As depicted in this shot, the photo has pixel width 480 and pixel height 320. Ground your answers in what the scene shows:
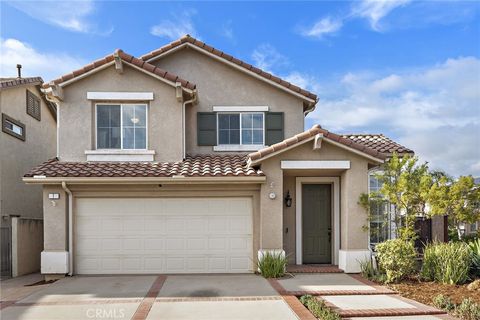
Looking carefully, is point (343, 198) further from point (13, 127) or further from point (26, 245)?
point (13, 127)

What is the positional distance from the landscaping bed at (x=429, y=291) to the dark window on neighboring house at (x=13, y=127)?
569 inches

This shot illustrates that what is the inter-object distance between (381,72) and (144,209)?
1059 centimetres

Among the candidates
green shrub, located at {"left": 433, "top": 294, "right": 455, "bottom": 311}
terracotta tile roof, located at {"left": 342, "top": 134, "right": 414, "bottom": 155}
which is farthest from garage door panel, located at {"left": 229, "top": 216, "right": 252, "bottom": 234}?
green shrub, located at {"left": 433, "top": 294, "right": 455, "bottom": 311}

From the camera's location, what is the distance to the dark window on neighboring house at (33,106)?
1605 cm

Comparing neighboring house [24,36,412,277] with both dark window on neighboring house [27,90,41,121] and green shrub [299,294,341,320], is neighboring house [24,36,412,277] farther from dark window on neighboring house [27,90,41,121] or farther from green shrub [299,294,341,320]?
dark window on neighboring house [27,90,41,121]

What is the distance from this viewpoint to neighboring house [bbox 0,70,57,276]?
12925 mm

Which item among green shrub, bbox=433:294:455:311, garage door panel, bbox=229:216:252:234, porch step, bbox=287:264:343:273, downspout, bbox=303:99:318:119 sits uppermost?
downspout, bbox=303:99:318:119

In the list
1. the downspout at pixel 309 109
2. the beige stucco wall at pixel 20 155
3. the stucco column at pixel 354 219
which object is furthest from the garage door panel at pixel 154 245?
the downspout at pixel 309 109

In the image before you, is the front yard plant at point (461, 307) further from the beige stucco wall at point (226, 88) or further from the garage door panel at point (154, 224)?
the garage door panel at point (154, 224)

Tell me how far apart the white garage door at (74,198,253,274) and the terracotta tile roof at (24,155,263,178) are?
1.08 metres

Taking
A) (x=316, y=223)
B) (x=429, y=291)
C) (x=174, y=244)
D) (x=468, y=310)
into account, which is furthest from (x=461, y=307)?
(x=174, y=244)

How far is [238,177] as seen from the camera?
36.3 ft

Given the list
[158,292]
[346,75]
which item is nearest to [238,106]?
[346,75]

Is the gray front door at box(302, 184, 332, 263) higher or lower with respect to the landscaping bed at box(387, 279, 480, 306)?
higher
